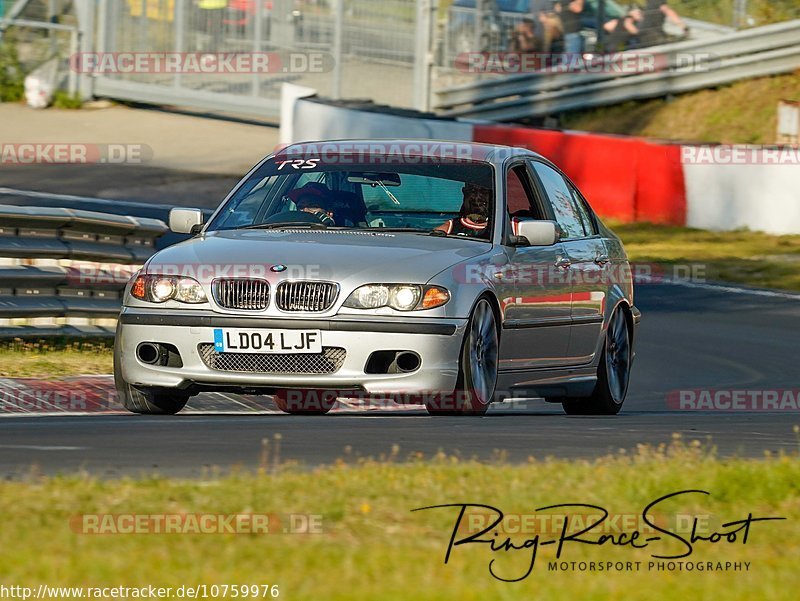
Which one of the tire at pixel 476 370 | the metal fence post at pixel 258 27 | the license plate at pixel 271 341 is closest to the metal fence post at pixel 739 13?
the metal fence post at pixel 258 27

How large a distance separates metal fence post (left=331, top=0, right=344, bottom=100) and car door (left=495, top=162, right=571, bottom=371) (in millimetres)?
20861

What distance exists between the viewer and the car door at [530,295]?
28.8 ft

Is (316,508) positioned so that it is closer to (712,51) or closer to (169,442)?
(169,442)

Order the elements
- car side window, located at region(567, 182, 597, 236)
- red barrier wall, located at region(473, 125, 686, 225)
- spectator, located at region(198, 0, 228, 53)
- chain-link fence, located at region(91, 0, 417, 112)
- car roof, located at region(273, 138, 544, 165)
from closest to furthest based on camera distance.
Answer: car roof, located at region(273, 138, 544, 165), car side window, located at region(567, 182, 597, 236), red barrier wall, located at region(473, 125, 686, 225), chain-link fence, located at region(91, 0, 417, 112), spectator, located at region(198, 0, 228, 53)

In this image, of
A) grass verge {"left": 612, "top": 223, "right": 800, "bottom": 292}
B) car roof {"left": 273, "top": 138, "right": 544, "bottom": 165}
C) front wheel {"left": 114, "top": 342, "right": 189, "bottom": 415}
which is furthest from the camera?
grass verge {"left": 612, "top": 223, "right": 800, "bottom": 292}

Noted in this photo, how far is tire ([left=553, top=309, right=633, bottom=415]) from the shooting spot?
396 inches

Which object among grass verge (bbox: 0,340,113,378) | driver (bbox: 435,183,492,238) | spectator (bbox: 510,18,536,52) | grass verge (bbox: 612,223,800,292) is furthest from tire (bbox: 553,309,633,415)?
spectator (bbox: 510,18,536,52)

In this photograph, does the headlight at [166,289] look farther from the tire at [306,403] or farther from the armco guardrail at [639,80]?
the armco guardrail at [639,80]

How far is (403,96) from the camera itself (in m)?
30.6

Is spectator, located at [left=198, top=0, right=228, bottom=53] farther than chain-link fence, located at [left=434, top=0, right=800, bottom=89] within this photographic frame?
Yes

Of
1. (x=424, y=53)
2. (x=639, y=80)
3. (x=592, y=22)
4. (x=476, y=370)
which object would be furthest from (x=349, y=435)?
(x=424, y=53)

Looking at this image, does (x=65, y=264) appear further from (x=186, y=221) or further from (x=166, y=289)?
(x=166, y=289)

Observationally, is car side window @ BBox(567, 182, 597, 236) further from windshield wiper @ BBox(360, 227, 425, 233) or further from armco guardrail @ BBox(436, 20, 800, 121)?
armco guardrail @ BBox(436, 20, 800, 121)

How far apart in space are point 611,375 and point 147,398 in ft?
9.71
